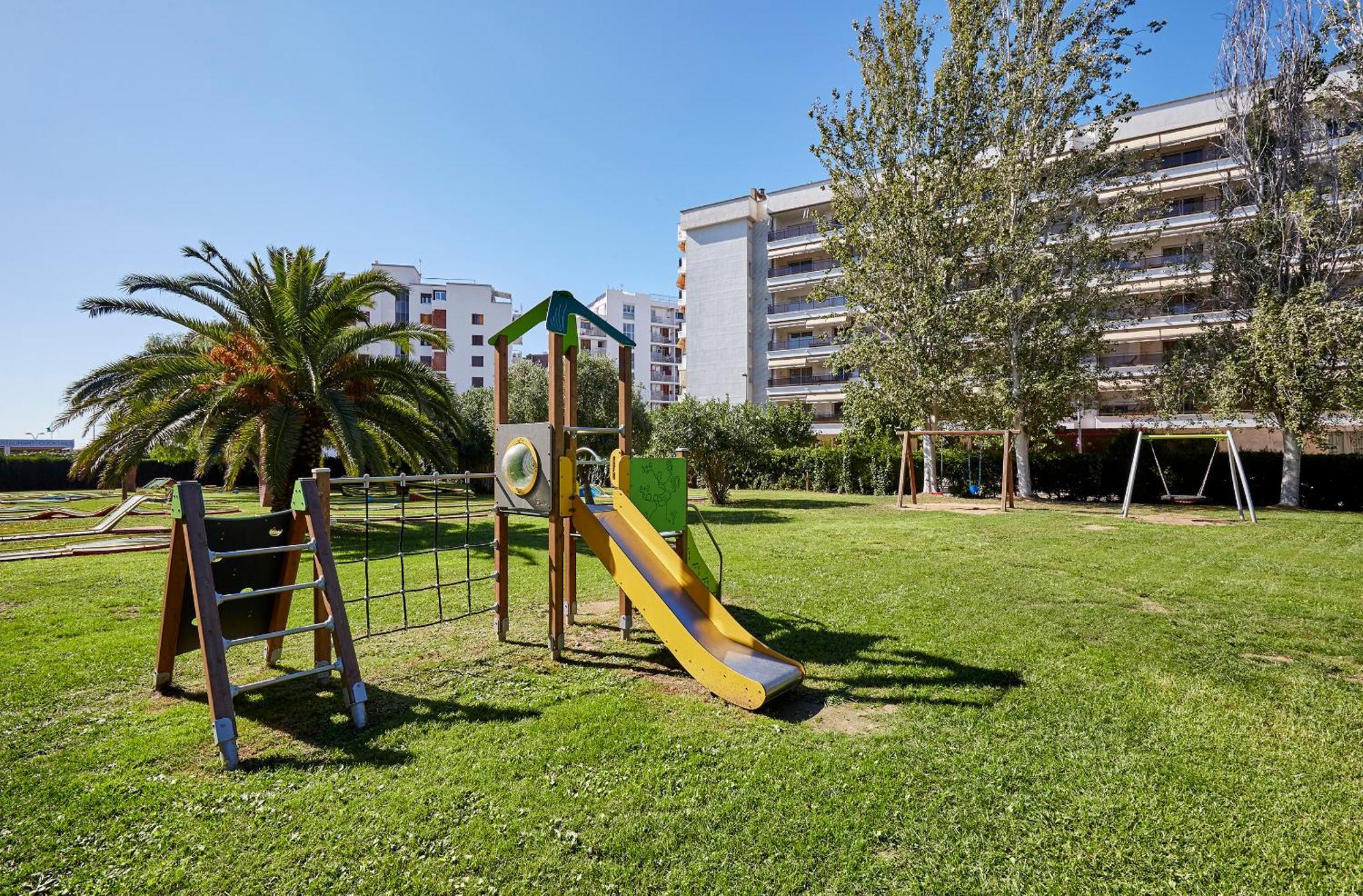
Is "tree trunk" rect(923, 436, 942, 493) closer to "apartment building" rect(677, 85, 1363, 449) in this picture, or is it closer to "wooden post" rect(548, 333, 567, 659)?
"apartment building" rect(677, 85, 1363, 449)

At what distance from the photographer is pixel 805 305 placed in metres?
44.0

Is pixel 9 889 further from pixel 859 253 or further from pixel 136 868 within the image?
pixel 859 253

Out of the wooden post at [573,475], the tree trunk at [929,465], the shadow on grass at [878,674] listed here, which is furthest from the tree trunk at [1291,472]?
the wooden post at [573,475]

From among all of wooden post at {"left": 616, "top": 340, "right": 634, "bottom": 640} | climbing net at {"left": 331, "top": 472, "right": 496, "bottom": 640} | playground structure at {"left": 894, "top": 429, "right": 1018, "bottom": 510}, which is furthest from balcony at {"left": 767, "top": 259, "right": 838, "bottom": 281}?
wooden post at {"left": 616, "top": 340, "right": 634, "bottom": 640}

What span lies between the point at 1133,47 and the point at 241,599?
2441 cm

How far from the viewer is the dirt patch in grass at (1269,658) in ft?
16.6

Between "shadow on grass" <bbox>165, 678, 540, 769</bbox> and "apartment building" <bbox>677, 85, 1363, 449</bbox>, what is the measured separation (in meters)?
24.5

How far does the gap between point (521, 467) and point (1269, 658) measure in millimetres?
6167

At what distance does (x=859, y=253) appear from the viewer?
2255cm

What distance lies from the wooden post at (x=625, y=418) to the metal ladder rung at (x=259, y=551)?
2586mm

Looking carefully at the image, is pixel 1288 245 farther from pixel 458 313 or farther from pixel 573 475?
pixel 458 313

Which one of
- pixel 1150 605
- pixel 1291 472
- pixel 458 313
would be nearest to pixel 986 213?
pixel 1291 472

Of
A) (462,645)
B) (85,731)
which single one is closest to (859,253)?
(462,645)

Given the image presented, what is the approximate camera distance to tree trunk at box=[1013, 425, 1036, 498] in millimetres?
20438
